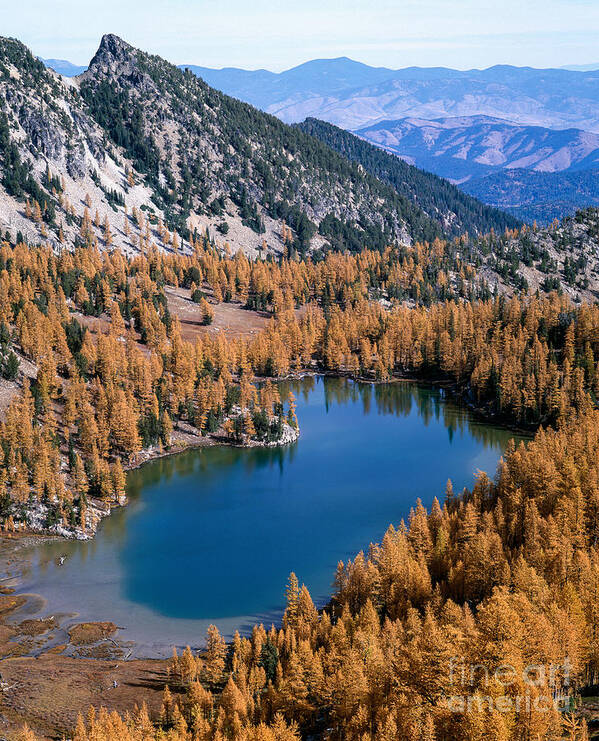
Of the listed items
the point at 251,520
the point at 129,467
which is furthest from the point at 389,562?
the point at 129,467

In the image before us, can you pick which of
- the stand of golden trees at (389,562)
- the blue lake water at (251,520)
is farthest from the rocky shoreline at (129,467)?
the blue lake water at (251,520)

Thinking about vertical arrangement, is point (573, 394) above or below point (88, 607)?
above

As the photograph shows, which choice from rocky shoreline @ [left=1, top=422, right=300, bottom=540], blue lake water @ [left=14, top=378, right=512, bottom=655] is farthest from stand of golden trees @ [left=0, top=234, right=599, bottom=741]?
blue lake water @ [left=14, top=378, right=512, bottom=655]

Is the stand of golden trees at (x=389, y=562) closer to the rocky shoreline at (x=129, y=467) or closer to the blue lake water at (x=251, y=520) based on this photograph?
the rocky shoreline at (x=129, y=467)

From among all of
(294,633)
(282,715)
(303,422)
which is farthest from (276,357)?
(282,715)

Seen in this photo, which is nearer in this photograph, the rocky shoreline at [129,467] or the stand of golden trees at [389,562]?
the stand of golden trees at [389,562]

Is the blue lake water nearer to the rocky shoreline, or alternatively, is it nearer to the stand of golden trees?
the rocky shoreline

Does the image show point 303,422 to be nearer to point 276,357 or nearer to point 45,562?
point 276,357

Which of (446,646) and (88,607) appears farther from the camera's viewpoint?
(88,607)
